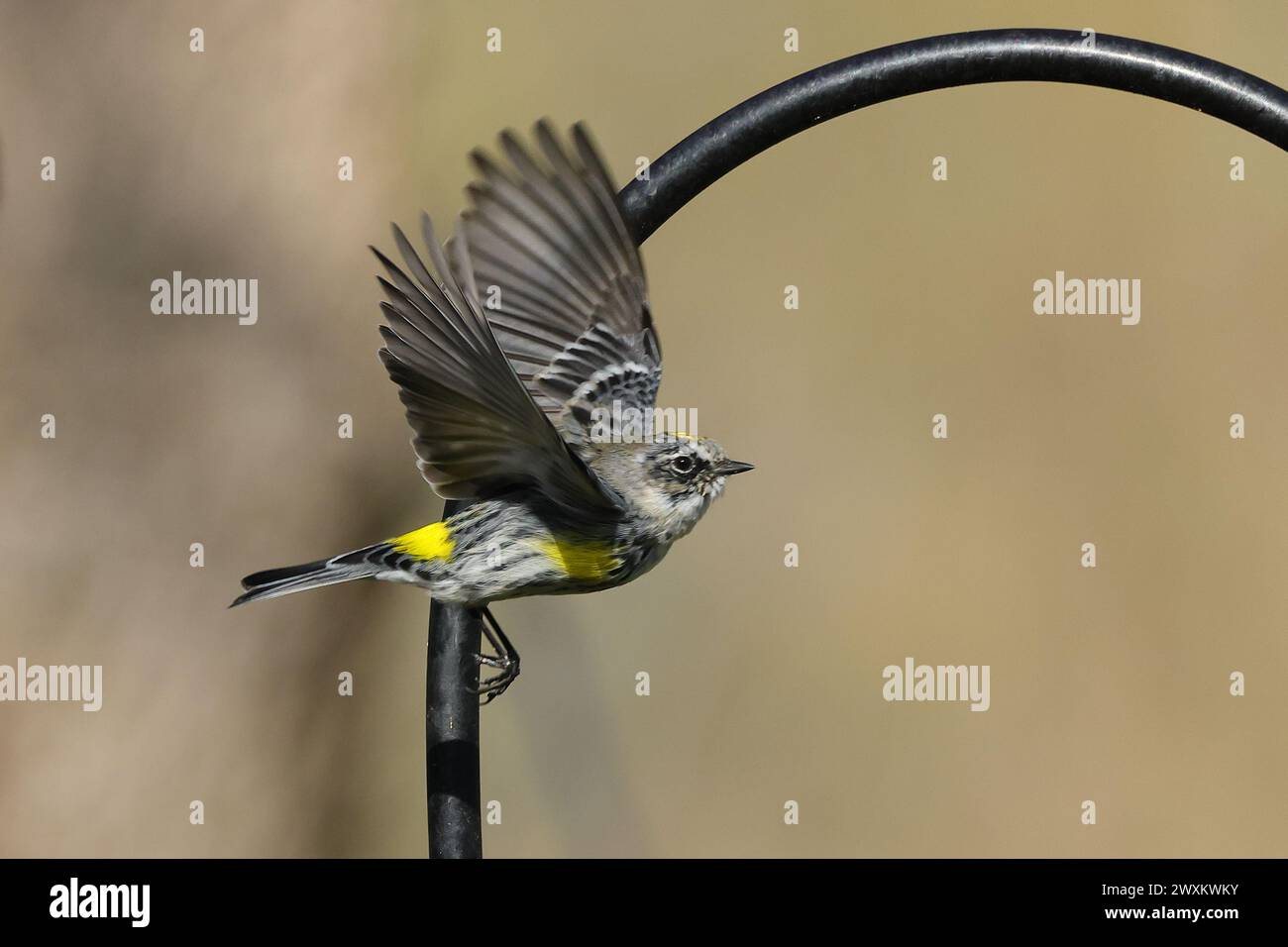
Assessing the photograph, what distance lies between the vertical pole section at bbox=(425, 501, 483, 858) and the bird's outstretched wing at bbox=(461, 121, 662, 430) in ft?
2.94

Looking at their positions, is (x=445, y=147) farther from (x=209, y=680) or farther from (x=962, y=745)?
(x=962, y=745)

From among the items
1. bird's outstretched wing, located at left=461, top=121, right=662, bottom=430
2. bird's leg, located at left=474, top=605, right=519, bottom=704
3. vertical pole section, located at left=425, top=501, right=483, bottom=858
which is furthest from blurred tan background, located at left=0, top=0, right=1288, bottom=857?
vertical pole section, located at left=425, top=501, right=483, bottom=858

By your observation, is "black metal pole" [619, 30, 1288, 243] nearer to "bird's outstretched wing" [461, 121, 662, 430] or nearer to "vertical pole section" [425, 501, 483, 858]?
"bird's outstretched wing" [461, 121, 662, 430]

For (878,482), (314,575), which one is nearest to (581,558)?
(314,575)

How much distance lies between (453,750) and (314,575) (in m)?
0.79

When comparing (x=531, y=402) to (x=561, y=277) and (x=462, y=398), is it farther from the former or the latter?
(x=561, y=277)

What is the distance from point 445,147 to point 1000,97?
2.69 m

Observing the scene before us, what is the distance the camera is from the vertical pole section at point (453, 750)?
9.37 ft

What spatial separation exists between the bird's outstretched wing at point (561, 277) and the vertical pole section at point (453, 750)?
0.90 metres

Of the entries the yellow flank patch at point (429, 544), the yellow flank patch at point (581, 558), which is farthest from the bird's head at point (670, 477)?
the yellow flank patch at point (429, 544)

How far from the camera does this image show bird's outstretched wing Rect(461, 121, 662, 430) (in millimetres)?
3619

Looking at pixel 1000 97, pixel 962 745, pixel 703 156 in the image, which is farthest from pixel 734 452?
pixel 703 156

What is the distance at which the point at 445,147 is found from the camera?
21.8 ft

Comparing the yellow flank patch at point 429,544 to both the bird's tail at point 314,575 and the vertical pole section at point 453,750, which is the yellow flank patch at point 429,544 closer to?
the bird's tail at point 314,575
